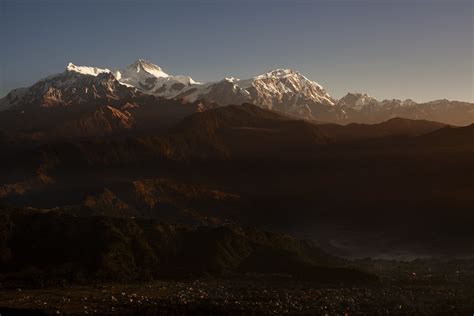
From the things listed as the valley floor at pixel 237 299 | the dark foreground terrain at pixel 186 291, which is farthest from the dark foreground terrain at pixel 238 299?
the dark foreground terrain at pixel 186 291

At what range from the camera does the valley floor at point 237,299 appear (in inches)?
5709

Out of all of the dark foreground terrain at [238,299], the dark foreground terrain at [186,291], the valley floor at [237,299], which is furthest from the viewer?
the dark foreground terrain at [186,291]

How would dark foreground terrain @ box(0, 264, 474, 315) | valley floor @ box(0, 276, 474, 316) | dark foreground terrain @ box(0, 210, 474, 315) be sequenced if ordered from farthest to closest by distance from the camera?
dark foreground terrain @ box(0, 210, 474, 315) → dark foreground terrain @ box(0, 264, 474, 315) → valley floor @ box(0, 276, 474, 316)

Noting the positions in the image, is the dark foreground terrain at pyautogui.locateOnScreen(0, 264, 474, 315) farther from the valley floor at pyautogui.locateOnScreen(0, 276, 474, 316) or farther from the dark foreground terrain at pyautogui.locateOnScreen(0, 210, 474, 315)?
the dark foreground terrain at pyautogui.locateOnScreen(0, 210, 474, 315)

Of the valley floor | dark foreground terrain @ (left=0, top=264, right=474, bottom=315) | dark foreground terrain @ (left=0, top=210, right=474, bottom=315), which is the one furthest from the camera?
dark foreground terrain @ (left=0, top=210, right=474, bottom=315)

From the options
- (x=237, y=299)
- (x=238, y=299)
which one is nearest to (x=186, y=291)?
(x=237, y=299)

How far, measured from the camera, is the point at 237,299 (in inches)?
6230

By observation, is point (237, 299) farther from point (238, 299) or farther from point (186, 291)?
point (186, 291)

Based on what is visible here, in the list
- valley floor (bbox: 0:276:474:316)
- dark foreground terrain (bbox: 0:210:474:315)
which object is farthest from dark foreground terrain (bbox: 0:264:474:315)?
dark foreground terrain (bbox: 0:210:474:315)

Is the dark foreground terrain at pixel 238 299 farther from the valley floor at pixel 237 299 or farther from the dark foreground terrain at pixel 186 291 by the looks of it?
the dark foreground terrain at pixel 186 291

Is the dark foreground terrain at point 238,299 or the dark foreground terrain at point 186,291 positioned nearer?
the dark foreground terrain at point 238,299

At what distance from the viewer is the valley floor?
14500 cm

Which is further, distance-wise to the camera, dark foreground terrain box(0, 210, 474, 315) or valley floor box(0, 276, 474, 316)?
dark foreground terrain box(0, 210, 474, 315)

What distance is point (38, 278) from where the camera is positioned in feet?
587
